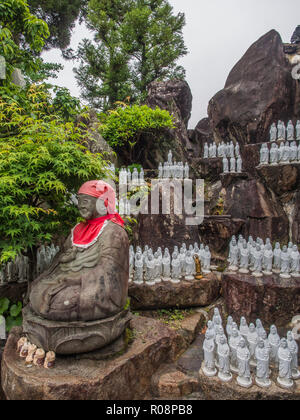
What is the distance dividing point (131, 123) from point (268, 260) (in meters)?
7.14

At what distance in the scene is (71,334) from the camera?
9.44 ft

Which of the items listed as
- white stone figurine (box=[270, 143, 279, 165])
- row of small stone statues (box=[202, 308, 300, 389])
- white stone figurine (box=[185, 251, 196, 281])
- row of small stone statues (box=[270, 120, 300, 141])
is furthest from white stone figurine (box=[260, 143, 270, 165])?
row of small stone statues (box=[202, 308, 300, 389])

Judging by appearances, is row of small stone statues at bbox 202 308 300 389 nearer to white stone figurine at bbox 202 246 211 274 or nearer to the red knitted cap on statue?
the red knitted cap on statue

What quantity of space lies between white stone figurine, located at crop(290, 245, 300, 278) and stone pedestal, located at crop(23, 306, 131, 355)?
11.6ft

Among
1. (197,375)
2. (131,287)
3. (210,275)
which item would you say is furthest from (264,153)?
(197,375)

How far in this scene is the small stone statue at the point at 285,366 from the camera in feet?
9.45

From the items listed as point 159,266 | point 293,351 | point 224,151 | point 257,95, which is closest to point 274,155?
point 224,151

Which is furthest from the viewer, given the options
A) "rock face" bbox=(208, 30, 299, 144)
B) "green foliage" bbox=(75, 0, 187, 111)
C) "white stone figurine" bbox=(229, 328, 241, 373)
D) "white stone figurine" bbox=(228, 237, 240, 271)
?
"green foliage" bbox=(75, 0, 187, 111)

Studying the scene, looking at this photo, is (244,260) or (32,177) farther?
(244,260)

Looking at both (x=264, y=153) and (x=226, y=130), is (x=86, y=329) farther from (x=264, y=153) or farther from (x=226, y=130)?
(x=226, y=130)

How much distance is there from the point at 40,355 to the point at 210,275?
3.42 meters

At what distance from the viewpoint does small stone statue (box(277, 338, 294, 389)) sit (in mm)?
2881

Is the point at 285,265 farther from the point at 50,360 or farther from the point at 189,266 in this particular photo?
the point at 50,360

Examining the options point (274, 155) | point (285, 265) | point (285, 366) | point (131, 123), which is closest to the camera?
point (285, 366)
